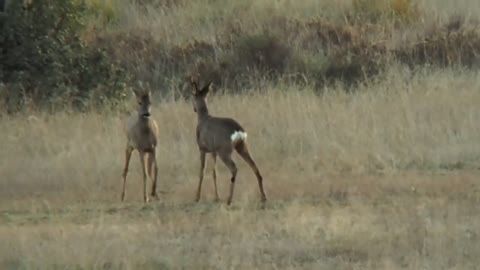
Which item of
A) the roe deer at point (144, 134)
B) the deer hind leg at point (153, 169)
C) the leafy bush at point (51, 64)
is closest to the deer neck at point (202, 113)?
→ the roe deer at point (144, 134)

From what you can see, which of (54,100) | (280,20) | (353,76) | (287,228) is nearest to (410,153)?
(287,228)

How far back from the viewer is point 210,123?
1266 cm

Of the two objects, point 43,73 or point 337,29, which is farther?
point 337,29

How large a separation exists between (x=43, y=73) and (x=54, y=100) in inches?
30.2

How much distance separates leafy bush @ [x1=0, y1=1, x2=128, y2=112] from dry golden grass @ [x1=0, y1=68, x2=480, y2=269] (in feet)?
3.30

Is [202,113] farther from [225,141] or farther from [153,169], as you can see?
[153,169]

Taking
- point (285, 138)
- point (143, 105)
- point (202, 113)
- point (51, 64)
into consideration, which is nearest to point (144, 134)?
point (143, 105)

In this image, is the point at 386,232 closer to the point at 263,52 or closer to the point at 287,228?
the point at 287,228

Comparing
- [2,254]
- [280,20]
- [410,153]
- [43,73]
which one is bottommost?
[2,254]

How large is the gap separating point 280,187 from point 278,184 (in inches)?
9.6

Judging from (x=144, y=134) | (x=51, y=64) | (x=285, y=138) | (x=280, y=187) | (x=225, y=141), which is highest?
(x=51, y=64)

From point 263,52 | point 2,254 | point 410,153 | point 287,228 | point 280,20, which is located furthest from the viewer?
point 280,20

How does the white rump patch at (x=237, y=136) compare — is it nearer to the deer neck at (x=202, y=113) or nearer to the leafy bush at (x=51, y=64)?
the deer neck at (x=202, y=113)

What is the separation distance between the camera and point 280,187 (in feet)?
45.0
